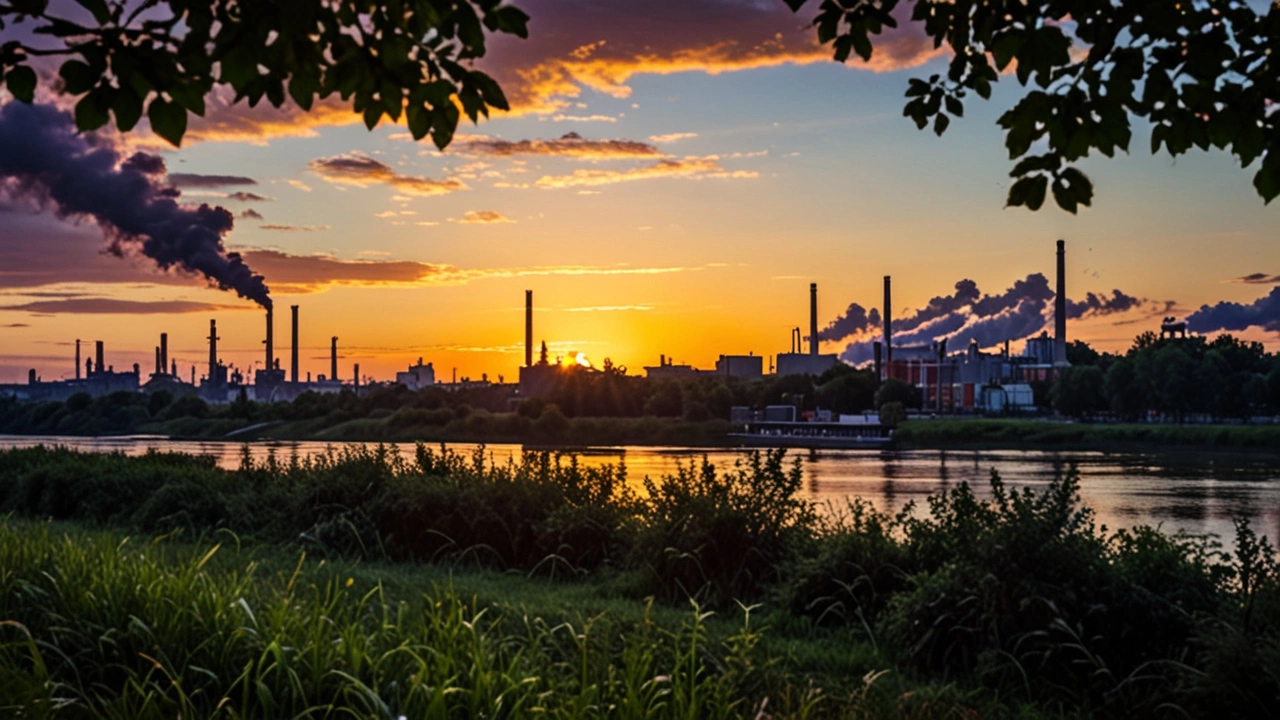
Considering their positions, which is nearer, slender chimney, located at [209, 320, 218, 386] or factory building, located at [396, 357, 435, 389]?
slender chimney, located at [209, 320, 218, 386]

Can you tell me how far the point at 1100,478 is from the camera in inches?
1690

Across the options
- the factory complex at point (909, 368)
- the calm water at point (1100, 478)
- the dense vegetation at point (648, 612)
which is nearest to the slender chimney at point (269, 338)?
the factory complex at point (909, 368)

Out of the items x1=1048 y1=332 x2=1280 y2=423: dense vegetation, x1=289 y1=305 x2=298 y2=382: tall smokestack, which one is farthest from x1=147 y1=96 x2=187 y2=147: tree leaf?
x1=289 y1=305 x2=298 y2=382: tall smokestack

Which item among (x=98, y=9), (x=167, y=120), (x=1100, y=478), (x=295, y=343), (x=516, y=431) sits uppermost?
(x=295, y=343)

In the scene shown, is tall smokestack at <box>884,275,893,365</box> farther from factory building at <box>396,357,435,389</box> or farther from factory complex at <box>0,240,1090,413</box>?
factory building at <box>396,357,435,389</box>

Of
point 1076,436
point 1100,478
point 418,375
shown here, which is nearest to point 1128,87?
point 1100,478

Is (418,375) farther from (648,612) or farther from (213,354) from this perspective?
(648,612)

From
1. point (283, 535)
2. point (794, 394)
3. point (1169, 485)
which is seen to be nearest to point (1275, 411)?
point (794, 394)

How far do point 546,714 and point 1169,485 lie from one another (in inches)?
1539

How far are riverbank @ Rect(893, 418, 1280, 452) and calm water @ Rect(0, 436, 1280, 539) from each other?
5927 mm

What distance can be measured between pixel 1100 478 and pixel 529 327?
7960 centimetres

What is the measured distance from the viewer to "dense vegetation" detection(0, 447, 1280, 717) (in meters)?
5.30

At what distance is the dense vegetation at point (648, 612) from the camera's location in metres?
5.30

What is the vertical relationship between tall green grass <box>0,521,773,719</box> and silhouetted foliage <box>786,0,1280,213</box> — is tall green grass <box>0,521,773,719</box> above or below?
below
